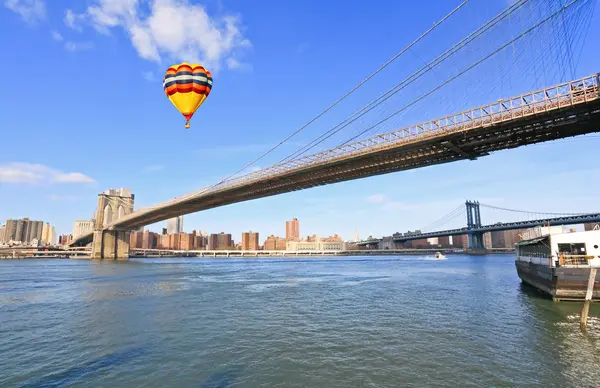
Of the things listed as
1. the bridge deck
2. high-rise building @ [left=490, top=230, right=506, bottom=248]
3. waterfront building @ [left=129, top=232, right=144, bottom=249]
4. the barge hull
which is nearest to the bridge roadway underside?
the bridge deck

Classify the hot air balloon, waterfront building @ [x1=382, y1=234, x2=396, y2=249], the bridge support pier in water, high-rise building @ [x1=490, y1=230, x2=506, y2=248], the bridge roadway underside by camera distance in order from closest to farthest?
the bridge roadway underside < the hot air balloon < the bridge support pier in water < waterfront building @ [x1=382, y1=234, x2=396, y2=249] < high-rise building @ [x1=490, y1=230, x2=506, y2=248]

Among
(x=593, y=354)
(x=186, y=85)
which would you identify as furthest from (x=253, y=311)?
(x=186, y=85)

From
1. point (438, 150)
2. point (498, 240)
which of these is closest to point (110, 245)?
point (438, 150)

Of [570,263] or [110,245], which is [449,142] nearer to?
[570,263]

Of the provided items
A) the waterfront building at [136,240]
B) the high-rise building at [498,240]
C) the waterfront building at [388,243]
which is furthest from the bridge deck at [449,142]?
the high-rise building at [498,240]

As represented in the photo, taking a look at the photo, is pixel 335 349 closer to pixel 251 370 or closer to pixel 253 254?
pixel 251 370

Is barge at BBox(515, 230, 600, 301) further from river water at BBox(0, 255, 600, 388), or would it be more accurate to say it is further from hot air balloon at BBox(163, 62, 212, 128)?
hot air balloon at BBox(163, 62, 212, 128)
